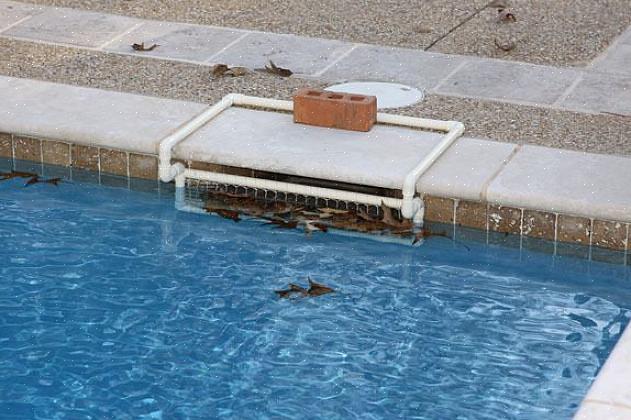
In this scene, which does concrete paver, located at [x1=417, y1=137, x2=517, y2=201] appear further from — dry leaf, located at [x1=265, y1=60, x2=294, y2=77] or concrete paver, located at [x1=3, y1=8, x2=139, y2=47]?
concrete paver, located at [x1=3, y1=8, x2=139, y2=47]

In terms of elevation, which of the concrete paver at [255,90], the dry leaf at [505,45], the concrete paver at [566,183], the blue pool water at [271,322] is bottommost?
the blue pool water at [271,322]

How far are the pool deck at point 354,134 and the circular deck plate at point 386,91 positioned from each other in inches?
4.4

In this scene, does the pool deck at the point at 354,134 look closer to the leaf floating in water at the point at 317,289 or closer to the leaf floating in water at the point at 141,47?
the leaf floating in water at the point at 141,47

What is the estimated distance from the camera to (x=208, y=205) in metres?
7.34

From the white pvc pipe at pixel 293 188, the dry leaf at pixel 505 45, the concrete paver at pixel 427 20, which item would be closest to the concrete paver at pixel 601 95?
the concrete paver at pixel 427 20

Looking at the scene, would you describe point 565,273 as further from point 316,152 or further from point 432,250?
point 316,152

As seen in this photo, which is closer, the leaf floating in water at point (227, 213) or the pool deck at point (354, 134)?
the pool deck at point (354, 134)

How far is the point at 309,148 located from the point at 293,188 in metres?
0.28

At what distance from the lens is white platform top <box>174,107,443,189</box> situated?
6.93 m

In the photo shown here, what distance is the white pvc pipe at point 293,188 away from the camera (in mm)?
6918

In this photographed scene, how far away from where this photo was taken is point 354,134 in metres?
7.42

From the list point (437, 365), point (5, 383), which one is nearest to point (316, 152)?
point (437, 365)

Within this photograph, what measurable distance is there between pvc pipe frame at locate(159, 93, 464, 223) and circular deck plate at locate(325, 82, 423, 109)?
36cm

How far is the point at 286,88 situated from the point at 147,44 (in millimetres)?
1336
